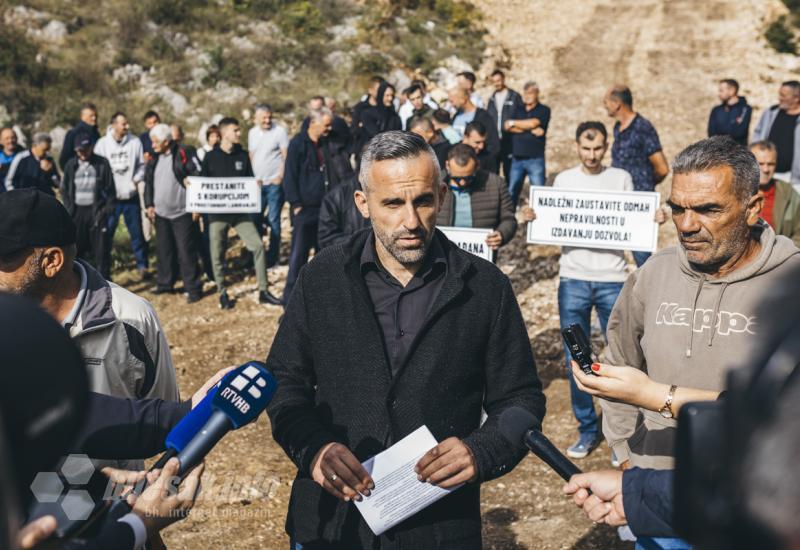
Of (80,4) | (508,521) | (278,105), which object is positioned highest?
(80,4)

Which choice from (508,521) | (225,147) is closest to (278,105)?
(225,147)

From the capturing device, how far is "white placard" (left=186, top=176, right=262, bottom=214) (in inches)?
429

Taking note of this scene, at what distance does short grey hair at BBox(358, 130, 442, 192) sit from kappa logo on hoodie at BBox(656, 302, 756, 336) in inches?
42.0

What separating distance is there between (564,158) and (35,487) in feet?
59.1

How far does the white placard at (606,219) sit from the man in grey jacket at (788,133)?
10.9ft

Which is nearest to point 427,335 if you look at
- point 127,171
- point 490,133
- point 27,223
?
point 27,223

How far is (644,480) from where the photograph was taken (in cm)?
255

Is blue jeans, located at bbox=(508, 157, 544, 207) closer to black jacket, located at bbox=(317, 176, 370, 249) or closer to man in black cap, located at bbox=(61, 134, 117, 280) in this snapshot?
black jacket, located at bbox=(317, 176, 370, 249)

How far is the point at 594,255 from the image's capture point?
278 inches

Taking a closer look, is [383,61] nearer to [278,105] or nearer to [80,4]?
[278,105]

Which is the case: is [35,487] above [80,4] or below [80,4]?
below

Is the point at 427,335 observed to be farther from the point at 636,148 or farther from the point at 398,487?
the point at 636,148

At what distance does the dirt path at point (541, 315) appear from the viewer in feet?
19.8

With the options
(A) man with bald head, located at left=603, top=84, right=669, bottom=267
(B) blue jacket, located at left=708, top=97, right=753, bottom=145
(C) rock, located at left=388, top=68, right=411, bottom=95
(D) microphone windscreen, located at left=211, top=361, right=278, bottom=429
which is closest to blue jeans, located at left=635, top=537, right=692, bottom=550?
(D) microphone windscreen, located at left=211, top=361, right=278, bottom=429
